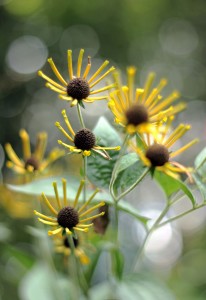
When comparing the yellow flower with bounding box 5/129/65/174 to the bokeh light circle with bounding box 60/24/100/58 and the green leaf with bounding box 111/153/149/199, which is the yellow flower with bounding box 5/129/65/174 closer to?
the green leaf with bounding box 111/153/149/199

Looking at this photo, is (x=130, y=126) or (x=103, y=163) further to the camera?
(x=103, y=163)

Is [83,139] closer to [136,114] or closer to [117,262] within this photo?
[136,114]

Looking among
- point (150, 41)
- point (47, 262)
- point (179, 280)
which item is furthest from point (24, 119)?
point (47, 262)

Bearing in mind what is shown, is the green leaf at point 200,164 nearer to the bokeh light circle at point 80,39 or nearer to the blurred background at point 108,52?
the blurred background at point 108,52

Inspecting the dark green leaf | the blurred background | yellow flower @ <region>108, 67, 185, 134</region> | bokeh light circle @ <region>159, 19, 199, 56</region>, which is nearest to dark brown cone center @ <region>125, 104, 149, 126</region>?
yellow flower @ <region>108, 67, 185, 134</region>

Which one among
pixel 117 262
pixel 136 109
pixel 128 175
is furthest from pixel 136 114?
pixel 117 262

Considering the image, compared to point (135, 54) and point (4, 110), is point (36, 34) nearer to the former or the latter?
point (4, 110)

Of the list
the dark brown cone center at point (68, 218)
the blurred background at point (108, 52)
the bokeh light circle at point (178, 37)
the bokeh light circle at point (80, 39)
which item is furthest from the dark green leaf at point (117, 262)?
the bokeh light circle at point (178, 37)
